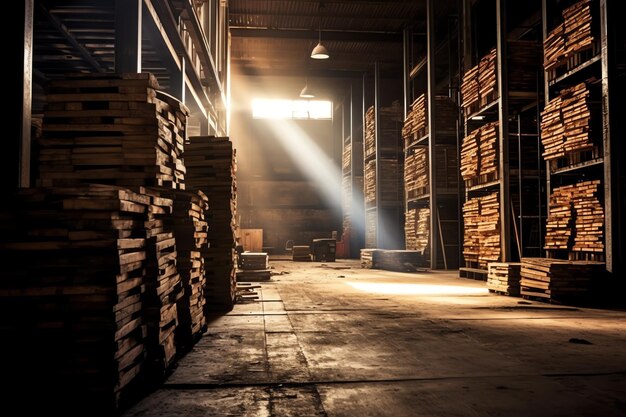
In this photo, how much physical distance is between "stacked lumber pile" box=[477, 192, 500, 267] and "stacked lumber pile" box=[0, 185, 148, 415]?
11.1 metres

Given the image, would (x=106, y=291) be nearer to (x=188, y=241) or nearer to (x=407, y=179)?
(x=188, y=241)

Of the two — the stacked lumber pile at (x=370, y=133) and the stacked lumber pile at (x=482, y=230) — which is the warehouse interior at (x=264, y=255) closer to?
the stacked lumber pile at (x=482, y=230)

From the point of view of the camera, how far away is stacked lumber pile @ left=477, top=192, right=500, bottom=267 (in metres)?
13.3

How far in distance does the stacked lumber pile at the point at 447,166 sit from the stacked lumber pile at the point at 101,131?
1421 centimetres

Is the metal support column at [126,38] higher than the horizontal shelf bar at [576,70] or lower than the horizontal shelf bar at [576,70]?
lower

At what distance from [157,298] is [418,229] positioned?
52.1 ft

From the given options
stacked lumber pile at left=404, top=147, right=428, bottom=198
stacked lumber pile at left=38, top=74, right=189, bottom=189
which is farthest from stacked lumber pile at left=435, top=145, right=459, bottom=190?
stacked lumber pile at left=38, top=74, right=189, bottom=189

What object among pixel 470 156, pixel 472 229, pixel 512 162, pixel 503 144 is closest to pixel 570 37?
pixel 503 144

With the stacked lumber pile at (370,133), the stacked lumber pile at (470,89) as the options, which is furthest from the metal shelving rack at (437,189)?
the stacked lumber pile at (370,133)

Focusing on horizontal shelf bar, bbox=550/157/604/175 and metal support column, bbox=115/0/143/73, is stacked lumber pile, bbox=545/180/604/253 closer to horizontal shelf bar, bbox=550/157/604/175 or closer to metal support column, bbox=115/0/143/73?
horizontal shelf bar, bbox=550/157/604/175

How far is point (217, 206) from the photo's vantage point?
9125mm

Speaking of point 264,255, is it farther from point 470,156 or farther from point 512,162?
point 512,162

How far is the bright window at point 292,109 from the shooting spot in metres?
34.2

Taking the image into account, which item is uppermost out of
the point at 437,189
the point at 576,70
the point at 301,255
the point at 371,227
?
the point at 576,70
